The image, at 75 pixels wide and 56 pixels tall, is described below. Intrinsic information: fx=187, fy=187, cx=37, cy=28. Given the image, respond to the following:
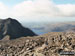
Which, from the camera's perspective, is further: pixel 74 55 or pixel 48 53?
pixel 48 53

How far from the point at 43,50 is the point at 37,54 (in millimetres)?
13703

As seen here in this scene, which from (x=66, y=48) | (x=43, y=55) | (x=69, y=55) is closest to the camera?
(x=69, y=55)

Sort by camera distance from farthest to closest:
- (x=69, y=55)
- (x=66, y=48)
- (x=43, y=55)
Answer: (x=66, y=48) < (x=43, y=55) < (x=69, y=55)

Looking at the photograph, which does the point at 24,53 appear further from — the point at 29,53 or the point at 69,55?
the point at 69,55

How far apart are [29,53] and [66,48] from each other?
39352 millimetres

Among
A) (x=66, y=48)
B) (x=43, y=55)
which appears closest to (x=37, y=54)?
(x=43, y=55)

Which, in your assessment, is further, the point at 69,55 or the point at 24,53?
the point at 24,53

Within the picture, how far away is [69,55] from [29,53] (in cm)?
4759

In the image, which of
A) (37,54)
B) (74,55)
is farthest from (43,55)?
(74,55)

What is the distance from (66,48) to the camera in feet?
648

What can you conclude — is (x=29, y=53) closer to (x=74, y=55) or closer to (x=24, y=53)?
(x=24, y=53)

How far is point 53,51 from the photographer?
194 meters

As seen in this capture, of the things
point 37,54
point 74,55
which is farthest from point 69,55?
point 37,54

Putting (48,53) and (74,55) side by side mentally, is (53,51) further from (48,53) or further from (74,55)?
(74,55)
